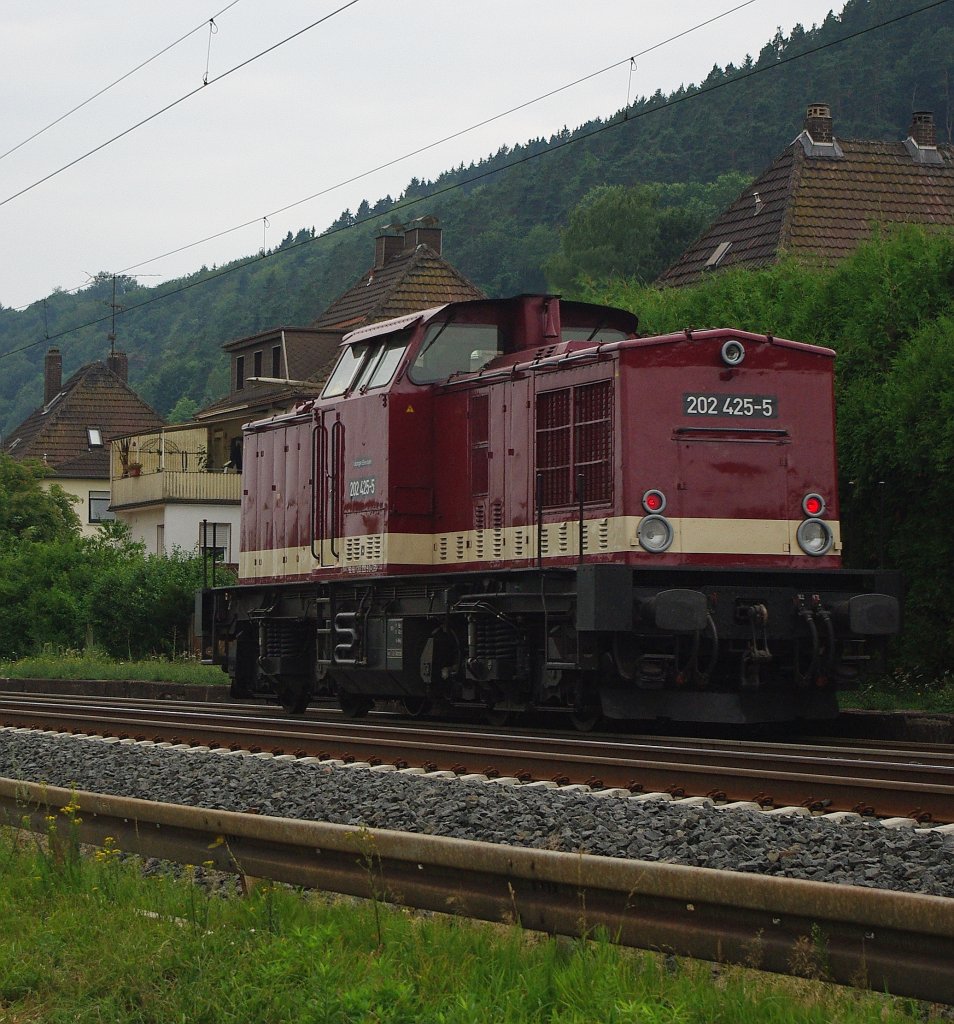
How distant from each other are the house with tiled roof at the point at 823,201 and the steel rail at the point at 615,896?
25.7m

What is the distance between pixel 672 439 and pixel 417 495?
302cm

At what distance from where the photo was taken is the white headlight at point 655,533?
1235cm

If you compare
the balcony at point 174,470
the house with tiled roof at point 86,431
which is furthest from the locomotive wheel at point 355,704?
the house with tiled roof at point 86,431

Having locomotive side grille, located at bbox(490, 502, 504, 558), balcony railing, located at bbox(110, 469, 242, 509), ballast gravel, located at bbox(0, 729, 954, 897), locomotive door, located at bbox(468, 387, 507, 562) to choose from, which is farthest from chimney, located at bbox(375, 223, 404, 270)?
ballast gravel, located at bbox(0, 729, 954, 897)

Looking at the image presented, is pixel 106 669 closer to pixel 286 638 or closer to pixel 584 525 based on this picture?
pixel 286 638

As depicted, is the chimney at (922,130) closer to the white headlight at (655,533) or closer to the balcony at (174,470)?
the balcony at (174,470)

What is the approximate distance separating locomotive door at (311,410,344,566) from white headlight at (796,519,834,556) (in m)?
4.82

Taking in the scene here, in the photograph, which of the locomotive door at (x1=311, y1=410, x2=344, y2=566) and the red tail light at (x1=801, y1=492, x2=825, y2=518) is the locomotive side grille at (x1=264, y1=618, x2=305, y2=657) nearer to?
the locomotive door at (x1=311, y1=410, x2=344, y2=566)

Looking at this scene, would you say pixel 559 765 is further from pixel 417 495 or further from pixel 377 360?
pixel 377 360

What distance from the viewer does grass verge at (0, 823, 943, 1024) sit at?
429 centimetres

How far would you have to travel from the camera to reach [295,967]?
191 inches

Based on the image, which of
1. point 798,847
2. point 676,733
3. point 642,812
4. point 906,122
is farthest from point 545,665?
point 906,122

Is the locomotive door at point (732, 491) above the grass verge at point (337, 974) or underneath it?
above

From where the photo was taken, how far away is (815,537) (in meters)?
12.9
